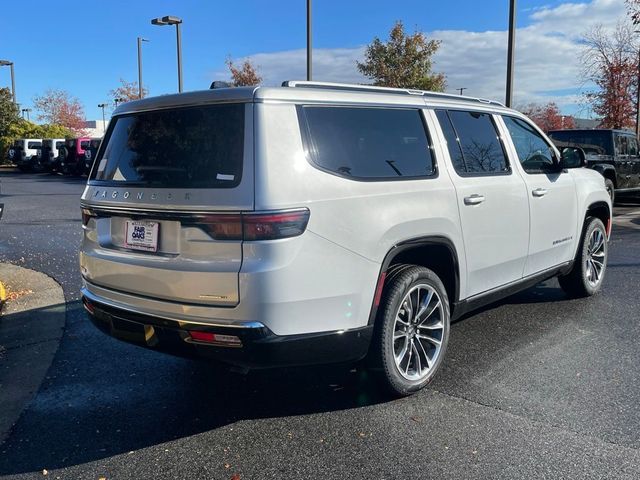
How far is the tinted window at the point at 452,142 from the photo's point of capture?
4.20m

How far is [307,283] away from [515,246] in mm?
2298

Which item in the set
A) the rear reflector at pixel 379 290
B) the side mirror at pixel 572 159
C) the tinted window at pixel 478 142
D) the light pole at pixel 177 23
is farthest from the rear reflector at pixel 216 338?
the light pole at pixel 177 23

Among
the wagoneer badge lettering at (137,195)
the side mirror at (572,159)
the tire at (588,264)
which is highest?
the side mirror at (572,159)

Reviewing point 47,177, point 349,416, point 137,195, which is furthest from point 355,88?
point 47,177

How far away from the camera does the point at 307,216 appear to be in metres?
3.08

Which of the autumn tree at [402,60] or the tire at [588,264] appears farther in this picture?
the autumn tree at [402,60]

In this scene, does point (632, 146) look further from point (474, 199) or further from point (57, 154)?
point (57, 154)

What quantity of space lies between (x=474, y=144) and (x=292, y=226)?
2.07 m

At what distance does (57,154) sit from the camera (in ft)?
107

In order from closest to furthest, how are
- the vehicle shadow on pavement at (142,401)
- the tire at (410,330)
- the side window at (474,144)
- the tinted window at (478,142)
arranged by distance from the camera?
1. the vehicle shadow on pavement at (142,401)
2. the tire at (410,330)
3. the side window at (474,144)
4. the tinted window at (478,142)

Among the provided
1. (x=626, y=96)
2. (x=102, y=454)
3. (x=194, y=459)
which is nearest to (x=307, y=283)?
(x=194, y=459)

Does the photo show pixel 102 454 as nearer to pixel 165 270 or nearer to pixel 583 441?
pixel 165 270

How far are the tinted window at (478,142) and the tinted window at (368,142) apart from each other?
0.46 meters

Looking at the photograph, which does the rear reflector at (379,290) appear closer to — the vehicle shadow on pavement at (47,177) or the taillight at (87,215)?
the taillight at (87,215)
